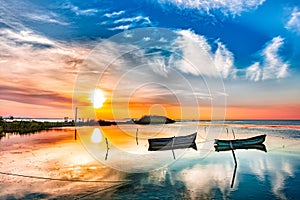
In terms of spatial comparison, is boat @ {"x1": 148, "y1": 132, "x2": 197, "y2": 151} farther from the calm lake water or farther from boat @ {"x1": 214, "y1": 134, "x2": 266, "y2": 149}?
the calm lake water

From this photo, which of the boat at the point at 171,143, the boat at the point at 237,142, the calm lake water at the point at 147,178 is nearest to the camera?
the calm lake water at the point at 147,178

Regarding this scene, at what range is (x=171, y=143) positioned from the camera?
25.7m

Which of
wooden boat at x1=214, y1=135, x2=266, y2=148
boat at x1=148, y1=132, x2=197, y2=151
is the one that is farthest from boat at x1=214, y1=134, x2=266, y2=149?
boat at x1=148, y1=132, x2=197, y2=151

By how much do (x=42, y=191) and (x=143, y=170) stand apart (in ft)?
22.3

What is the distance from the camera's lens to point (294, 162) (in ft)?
67.5

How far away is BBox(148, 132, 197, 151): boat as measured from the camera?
2572 cm

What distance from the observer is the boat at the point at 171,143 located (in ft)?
84.4

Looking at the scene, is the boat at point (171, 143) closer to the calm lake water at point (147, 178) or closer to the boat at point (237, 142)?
the boat at point (237, 142)

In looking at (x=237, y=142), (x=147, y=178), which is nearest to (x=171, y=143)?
(x=237, y=142)

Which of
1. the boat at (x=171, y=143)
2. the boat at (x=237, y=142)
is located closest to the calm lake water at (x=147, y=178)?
the boat at (x=237, y=142)

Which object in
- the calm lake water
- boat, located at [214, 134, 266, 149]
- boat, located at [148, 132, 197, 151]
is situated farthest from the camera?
boat, located at [148, 132, 197, 151]

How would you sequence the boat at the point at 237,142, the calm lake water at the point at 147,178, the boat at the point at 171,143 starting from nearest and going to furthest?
1. the calm lake water at the point at 147,178
2. the boat at the point at 237,142
3. the boat at the point at 171,143

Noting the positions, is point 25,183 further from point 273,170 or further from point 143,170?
point 273,170

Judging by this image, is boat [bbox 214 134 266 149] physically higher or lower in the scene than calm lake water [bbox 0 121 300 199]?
higher
